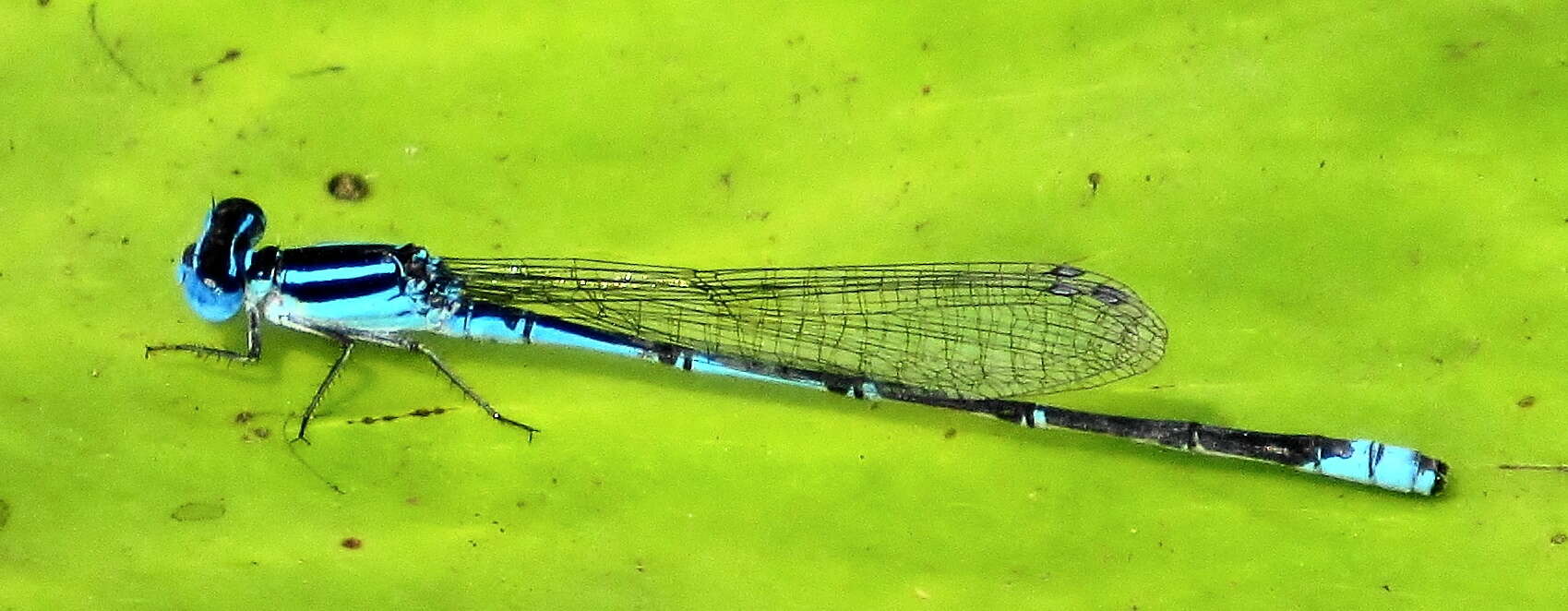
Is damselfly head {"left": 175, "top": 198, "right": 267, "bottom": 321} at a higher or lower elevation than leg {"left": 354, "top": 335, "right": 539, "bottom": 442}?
higher

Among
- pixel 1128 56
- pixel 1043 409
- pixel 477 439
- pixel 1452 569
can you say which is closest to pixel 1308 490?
pixel 1452 569

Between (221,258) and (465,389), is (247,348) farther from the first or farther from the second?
(465,389)

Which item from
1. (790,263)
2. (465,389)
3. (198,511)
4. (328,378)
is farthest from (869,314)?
(198,511)

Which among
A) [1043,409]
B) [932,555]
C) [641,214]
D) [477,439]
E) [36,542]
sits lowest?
[36,542]

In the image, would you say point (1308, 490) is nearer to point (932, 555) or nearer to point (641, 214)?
point (932, 555)

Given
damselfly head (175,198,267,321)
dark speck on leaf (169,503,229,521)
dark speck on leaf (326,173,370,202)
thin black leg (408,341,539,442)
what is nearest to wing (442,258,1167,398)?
thin black leg (408,341,539,442)

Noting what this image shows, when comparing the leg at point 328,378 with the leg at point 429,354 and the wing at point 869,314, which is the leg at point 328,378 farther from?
the wing at point 869,314

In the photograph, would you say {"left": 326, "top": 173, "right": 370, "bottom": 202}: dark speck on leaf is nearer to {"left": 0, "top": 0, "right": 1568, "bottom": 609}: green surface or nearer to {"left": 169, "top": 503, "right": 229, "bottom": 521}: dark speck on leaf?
{"left": 0, "top": 0, "right": 1568, "bottom": 609}: green surface
